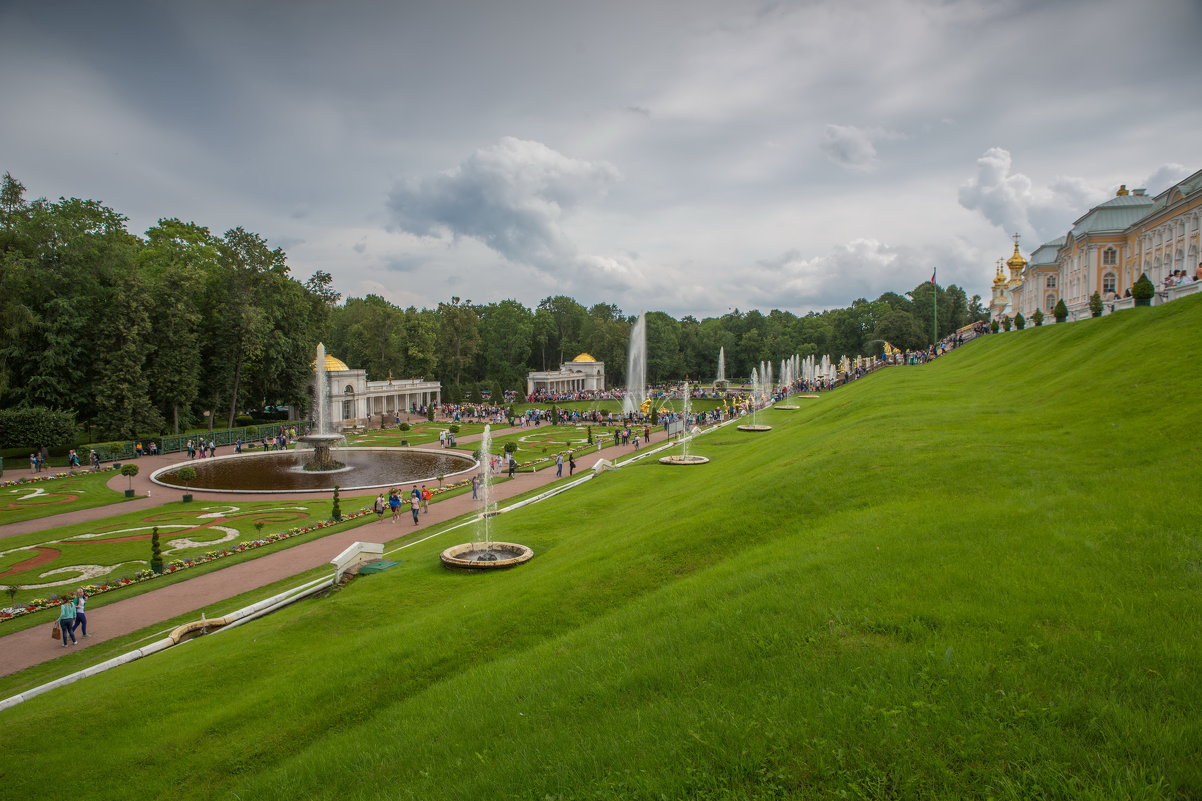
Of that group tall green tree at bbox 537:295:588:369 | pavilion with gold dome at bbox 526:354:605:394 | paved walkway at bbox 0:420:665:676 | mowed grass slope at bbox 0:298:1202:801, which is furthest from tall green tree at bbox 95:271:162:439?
tall green tree at bbox 537:295:588:369

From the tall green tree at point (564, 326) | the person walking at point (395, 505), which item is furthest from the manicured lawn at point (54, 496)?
the tall green tree at point (564, 326)

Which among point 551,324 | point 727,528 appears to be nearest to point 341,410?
point 551,324

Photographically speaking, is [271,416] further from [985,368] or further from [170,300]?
[985,368]

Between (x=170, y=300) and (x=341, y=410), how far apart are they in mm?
19478

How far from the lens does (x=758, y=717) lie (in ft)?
20.7

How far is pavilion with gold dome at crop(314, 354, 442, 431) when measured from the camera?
210ft

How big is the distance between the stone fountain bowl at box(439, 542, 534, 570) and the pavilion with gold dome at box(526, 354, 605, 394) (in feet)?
251

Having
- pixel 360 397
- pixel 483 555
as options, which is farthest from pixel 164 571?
pixel 360 397

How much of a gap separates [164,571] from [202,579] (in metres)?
1.71

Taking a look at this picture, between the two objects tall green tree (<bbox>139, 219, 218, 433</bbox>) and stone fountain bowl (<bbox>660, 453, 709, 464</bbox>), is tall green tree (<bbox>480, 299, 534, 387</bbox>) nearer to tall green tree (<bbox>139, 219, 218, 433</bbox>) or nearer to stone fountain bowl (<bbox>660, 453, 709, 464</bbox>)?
tall green tree (<bbox>139, 219, 218, 433</bbox>)

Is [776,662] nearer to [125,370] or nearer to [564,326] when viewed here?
[125,370]

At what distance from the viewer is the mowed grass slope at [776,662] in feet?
18.4

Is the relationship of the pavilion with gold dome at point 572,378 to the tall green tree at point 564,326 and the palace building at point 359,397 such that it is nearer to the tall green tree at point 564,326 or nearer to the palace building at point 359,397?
the tall green tree at point 564,326

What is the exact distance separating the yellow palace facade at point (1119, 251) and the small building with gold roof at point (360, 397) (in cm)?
5979
